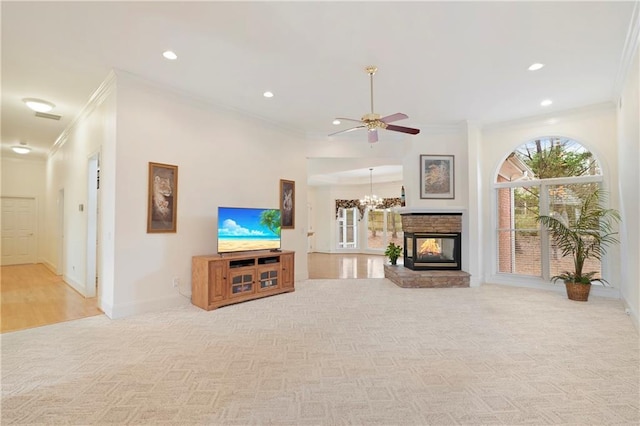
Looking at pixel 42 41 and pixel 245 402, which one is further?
pixel 42 41

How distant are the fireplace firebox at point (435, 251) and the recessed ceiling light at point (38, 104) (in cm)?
673

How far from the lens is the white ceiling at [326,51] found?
2840 millimetres

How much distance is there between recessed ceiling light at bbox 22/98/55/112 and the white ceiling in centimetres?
12

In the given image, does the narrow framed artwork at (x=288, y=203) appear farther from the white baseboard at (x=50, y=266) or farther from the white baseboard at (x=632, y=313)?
the white baseboard at (x=50, y=266)

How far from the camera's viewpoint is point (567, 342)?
10.4 ft

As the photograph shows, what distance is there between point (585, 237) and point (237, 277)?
18.4ft

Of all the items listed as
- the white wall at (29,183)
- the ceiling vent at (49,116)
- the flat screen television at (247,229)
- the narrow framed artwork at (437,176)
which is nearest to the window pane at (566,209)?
the narrow framed artwork at (437,176)

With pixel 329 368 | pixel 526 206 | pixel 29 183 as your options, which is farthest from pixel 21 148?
pixel 526 206

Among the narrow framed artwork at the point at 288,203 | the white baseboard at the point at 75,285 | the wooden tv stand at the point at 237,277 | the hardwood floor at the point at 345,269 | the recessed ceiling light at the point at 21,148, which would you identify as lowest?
the hardwood floor at the point at 345,269

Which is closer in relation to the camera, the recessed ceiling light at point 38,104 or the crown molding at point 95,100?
the crown molding at point 95,100

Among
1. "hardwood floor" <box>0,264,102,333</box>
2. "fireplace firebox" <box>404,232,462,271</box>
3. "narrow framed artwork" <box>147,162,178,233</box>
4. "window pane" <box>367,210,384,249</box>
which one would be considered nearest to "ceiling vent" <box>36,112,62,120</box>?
"narrow framed artwork" <box>147,162,178,233</box>

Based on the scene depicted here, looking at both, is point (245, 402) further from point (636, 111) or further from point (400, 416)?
point (636, 111)

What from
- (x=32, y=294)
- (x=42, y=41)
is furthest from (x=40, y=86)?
(x=32, y=294)

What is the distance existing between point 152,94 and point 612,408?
221 inches
